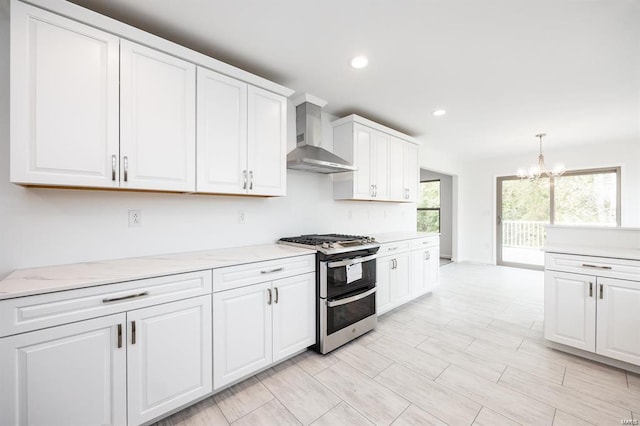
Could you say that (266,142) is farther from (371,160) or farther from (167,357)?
(167,357)

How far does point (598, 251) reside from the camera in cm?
234

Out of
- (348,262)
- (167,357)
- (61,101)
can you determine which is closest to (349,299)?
(348,262)

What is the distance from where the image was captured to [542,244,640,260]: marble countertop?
2.14 m

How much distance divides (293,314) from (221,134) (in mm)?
1638

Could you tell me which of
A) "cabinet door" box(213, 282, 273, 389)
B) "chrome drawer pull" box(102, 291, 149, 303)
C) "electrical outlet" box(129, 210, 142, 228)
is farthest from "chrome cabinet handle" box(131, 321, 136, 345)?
"electrical outlet" box(129, 210, 142, 228)

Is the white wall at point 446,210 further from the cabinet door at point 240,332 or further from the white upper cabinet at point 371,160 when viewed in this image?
the cabinet door at point 240,332

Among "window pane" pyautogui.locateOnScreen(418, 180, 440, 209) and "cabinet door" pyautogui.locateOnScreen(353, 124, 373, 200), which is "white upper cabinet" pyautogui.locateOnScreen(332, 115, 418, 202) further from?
"window pane" pyautogui.locateOnScreen(418, 180, 440, 209)

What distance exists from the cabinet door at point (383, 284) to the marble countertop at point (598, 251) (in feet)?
5.13

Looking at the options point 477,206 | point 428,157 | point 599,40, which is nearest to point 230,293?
point 599,40

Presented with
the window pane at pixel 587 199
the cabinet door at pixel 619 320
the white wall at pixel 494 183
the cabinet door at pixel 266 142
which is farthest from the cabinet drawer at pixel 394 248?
the window pane at pixel 587 199

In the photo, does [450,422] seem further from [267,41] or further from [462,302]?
[267,41]

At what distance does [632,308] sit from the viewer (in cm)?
207

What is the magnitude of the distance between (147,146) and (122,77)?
44cm

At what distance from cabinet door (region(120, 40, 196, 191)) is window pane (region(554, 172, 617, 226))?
698 cm
